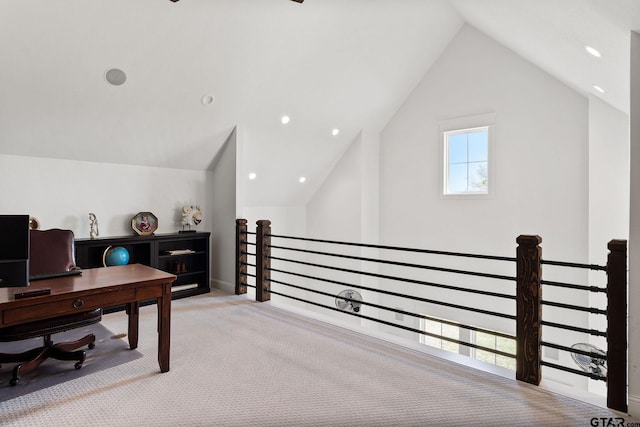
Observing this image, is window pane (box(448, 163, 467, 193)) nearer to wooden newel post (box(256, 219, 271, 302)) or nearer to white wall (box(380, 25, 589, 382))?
white wall (box(380, 25, 589, 382))

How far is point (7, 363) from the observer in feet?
8.50

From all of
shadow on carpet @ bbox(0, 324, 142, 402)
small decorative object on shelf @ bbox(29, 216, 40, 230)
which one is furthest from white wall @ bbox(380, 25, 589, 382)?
small decorative object on shelf @ bbox(29, 216, 40, 230)

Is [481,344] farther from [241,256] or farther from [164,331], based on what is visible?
[164,331]

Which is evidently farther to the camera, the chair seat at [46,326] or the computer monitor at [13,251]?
the chair seat at [46,326]

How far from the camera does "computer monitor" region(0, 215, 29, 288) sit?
75.1 inches

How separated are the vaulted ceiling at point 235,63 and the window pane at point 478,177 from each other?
1.43m

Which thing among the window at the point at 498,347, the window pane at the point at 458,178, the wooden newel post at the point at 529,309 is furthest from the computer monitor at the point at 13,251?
the window at the point at 498,347

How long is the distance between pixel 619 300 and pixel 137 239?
421 centimetres

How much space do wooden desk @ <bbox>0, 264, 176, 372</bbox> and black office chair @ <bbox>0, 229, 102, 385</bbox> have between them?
0.16 m

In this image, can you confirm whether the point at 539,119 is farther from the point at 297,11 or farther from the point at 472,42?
the point at 297,11

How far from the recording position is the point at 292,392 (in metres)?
2.27

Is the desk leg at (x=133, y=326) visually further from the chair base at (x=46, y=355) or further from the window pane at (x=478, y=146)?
the window pane at (x=478, y=146)

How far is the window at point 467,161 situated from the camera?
5367mm

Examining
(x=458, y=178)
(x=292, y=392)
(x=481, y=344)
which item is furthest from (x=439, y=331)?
(x=292, y=392)
